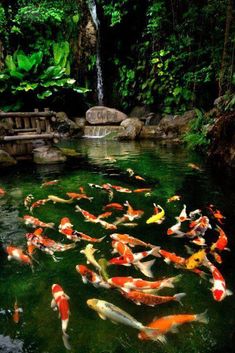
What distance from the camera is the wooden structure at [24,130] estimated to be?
8.82 metres

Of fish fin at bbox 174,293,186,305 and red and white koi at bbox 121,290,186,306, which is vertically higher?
red and white koi at bbox 121,290,186,306

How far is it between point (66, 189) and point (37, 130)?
3.59 m

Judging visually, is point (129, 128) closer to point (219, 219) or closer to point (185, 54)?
point (185, 54)

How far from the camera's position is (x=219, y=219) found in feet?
14.7

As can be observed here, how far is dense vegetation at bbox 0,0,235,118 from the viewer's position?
13711 millimetres

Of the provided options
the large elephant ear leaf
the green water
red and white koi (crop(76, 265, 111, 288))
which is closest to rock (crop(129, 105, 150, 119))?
the large elephant ear leaf

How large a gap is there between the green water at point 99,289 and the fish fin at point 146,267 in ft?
0.21

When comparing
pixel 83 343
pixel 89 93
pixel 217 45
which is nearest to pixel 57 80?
pixel 89 93

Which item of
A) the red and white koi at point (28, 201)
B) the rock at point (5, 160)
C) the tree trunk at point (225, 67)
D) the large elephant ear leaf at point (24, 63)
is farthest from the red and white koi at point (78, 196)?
the large elephant ear leaf at point (24, 63)

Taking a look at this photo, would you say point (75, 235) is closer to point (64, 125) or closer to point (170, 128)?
point (170, 128)

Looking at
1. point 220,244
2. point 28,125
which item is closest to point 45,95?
point 28,125

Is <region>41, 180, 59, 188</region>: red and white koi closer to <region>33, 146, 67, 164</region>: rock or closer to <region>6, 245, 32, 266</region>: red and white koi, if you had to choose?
<region>33, 146, 67, 164</region>: rock

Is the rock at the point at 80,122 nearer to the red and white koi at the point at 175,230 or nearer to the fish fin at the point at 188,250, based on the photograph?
the red and white koi at the point at 175,230

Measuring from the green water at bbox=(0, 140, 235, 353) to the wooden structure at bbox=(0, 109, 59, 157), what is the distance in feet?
7.78
